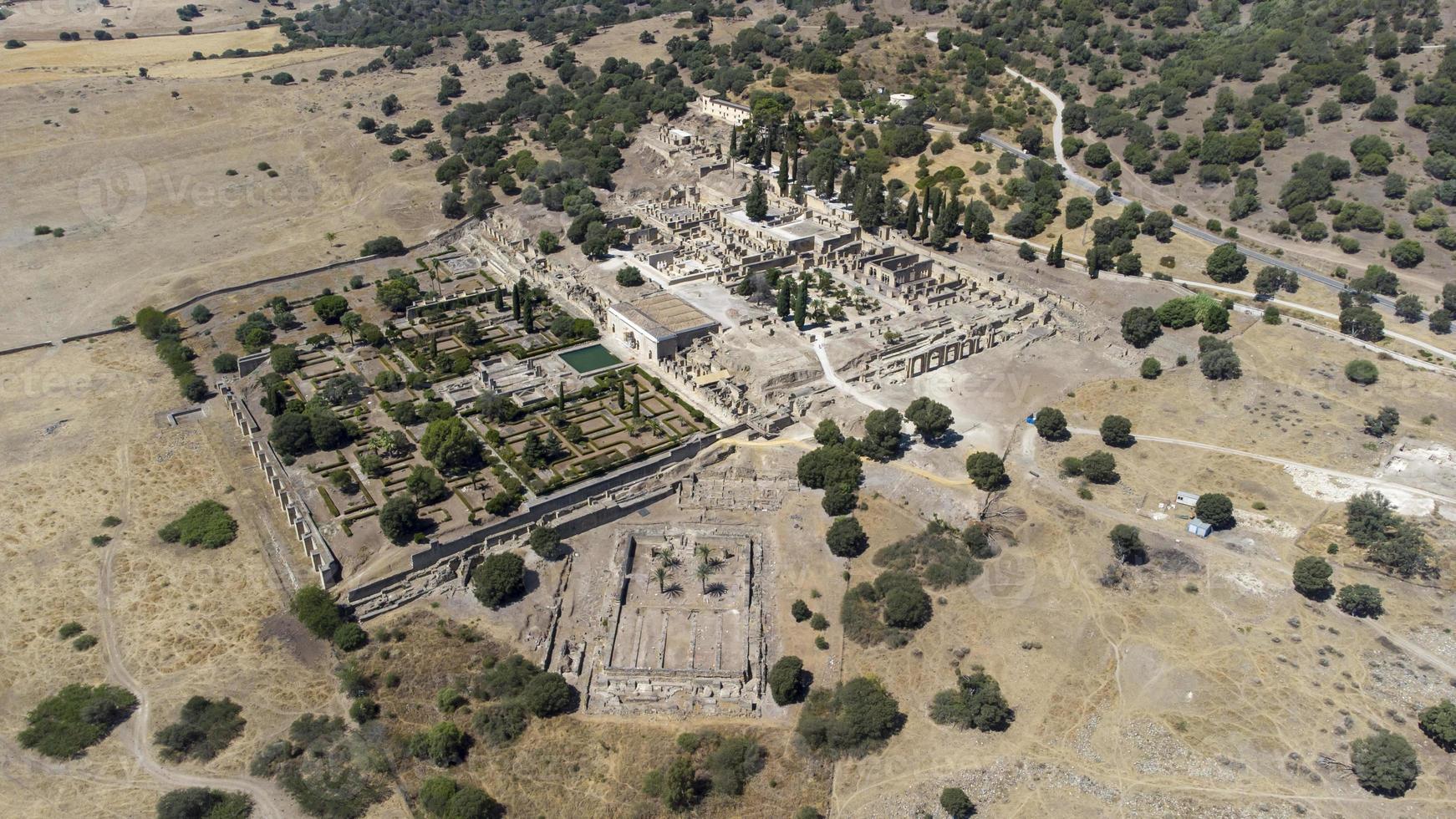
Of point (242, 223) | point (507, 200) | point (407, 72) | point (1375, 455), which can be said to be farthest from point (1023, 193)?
point (407, 72)

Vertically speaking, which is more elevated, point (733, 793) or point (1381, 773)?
point (1381, 773)

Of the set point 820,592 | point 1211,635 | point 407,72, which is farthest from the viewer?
point 407,72

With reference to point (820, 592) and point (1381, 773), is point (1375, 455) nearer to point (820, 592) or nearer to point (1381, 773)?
point (1381, 773)

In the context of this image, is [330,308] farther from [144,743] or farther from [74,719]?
[144,743]

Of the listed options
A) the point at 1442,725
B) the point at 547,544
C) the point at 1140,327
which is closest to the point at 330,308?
the point at 547,544

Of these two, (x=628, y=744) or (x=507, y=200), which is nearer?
(x=628, y=744)
